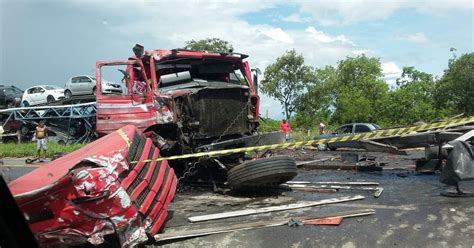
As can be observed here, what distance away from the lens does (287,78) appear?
163ft

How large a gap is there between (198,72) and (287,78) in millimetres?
41611

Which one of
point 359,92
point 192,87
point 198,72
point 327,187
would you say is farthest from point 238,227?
point 359,92

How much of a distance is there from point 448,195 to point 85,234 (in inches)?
192

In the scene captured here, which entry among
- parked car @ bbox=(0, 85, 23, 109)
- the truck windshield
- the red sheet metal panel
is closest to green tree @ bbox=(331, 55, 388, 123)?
parked car @ bbox=(0, 85, 23, 109)

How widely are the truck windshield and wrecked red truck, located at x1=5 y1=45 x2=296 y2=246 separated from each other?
2 centimetres

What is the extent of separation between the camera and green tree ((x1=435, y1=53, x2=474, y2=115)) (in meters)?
36.9

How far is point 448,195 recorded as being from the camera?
6.27m

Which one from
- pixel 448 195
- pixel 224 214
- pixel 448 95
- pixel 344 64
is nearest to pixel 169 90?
pixel 224 214

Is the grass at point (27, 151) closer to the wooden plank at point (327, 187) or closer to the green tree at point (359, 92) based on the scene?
the wooden plank at point (327, 187)

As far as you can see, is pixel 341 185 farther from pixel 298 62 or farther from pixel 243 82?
pixel 298 62

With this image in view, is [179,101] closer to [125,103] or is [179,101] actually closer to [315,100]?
[125,103]

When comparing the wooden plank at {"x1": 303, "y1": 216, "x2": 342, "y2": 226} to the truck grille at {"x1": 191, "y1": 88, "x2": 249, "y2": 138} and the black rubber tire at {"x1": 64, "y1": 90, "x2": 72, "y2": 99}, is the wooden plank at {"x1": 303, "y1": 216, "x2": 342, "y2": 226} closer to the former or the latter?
the truck grille at {"x1": 191, "y1": 88, "x2": 249, "y2": 138}

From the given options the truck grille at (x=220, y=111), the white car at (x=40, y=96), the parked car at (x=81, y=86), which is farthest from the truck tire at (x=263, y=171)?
the white car at (x=40, y=96)

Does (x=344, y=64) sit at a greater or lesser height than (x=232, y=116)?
greater
